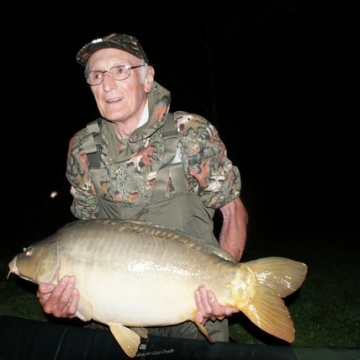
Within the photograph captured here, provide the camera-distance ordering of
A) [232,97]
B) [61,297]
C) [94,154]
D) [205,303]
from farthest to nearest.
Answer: [232,97]
[94,154]
[61,297]
[205,303]

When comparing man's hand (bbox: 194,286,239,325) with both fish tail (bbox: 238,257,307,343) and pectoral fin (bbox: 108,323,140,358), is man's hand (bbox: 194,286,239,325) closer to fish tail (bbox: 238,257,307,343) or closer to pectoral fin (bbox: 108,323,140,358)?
fish tail (bbox: 238,257,307,343)

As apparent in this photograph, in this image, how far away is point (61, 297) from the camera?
2.59m

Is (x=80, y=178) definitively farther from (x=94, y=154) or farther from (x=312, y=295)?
(x=312, y=295)

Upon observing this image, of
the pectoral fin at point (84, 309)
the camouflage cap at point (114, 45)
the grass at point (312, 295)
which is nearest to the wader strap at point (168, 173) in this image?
the camouflage cap at point (114, 45)

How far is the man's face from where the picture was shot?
2879 millimetres

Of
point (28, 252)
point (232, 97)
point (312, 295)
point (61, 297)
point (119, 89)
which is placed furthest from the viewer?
point (232, 97)

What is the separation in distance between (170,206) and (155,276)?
52cm

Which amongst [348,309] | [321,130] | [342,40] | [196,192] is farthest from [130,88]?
[321,130]

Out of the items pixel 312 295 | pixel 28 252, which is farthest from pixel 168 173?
pixel 312 295

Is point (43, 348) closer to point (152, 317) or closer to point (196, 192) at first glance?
point (152, 317)

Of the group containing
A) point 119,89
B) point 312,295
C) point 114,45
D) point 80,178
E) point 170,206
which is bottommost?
point 312,295

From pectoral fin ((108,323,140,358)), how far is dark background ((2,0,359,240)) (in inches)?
296

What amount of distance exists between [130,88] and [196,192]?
0.74 m

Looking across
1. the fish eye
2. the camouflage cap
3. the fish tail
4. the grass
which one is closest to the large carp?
the fish tail
